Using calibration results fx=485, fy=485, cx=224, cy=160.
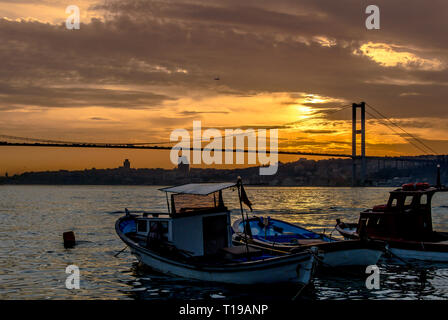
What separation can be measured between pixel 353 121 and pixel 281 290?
144 m

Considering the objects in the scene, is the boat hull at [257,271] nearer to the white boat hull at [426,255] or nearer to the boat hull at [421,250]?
the boat hull at [421,250]

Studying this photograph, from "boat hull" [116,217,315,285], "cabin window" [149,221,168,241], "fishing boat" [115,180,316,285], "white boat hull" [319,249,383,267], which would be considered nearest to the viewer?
"boat hull" [116,217,315,285]

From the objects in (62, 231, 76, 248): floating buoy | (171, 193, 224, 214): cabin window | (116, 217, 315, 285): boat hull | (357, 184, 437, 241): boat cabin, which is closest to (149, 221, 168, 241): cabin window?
(171, 193, 224, 214): cabin window

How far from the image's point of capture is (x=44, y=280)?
19203 mm

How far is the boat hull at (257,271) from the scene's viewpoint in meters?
14.6

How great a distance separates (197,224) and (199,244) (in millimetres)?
725

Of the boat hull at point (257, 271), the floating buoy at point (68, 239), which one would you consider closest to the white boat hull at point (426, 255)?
the boat hull at point (257, 271)

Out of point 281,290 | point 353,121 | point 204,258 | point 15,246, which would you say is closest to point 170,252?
point 204,258

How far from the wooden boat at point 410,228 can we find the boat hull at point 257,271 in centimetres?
817

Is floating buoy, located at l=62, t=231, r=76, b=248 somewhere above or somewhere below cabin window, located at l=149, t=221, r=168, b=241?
below

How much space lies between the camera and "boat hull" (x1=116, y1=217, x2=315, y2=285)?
14.6 m

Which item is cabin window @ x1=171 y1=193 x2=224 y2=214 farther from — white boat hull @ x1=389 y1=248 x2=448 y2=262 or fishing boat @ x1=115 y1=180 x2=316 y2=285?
white boat hull @ x1=389 y1=248 x2=448 y2=262
